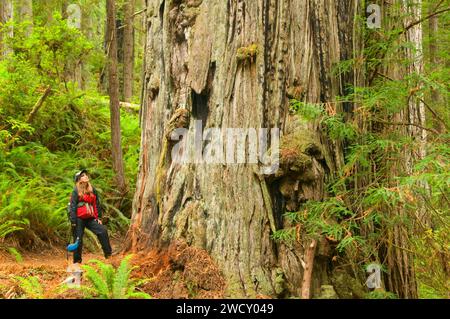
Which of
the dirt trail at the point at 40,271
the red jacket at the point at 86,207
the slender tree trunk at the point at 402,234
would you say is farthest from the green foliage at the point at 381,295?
the red jacket at the point at 86,207

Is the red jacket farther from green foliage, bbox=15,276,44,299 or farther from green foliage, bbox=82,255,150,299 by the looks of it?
green foliage, bbox=82,255,150,299

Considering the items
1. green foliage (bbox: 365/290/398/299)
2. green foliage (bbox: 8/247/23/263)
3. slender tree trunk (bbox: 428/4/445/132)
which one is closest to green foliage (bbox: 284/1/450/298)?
green foliage (bbox: 365/290/398/299)

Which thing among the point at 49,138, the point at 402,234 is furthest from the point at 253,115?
the point at 49,138

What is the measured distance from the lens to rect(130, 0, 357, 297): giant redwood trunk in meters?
5.77

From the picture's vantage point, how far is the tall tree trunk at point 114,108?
12.2m

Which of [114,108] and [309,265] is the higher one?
[114,108]

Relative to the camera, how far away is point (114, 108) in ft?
39.9

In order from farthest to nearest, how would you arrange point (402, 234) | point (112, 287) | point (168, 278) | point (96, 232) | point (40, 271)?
point (96, 232)
point (40, 271)
point (168, 278)
point (402, 234)
point (112, 287)

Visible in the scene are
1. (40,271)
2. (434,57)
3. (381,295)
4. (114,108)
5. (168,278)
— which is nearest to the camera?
(381,295)

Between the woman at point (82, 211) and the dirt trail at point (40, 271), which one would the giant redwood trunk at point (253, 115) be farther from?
the woman at point (82, 211)

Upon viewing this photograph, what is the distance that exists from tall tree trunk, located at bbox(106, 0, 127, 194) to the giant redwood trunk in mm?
5948

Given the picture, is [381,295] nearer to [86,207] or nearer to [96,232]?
[96,232]

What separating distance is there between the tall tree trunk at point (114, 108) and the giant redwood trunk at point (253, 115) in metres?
5.95

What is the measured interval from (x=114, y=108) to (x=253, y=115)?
22.6 ft
